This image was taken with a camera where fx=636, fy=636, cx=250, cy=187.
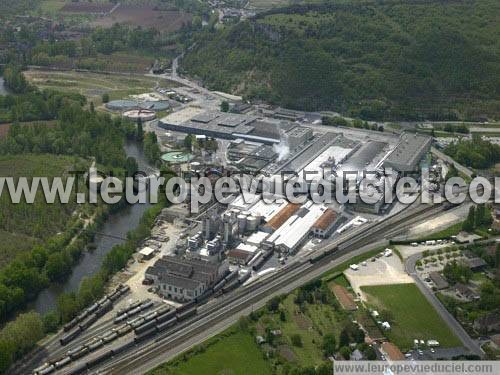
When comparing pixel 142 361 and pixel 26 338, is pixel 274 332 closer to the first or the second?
pixel 142 361

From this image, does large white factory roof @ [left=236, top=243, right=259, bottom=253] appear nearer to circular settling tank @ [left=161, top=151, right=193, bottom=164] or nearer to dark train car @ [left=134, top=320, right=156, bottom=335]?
dark train car @ [left=134, top=320, right=156, bottom=335]

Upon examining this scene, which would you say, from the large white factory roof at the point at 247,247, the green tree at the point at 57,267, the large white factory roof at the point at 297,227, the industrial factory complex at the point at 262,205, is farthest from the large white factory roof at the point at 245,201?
the green tree at the point at 57,267

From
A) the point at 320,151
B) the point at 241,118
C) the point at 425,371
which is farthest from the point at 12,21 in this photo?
the point at 425,371

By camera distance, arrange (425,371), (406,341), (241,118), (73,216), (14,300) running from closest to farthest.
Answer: (425,371)
(406,341)
(14,300)
(73,216)
(241,118)

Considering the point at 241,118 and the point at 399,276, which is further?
the point at 241,118

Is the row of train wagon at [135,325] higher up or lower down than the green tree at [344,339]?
lower down

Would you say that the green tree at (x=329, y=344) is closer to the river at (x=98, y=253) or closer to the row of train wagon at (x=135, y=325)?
the row of train wagon at (x=135, y=325)
